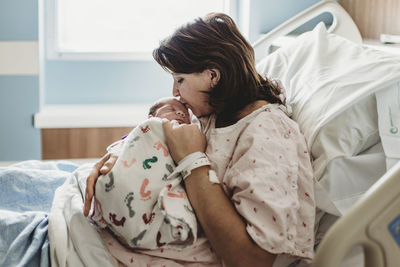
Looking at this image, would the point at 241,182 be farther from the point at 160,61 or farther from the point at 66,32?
the point at 66,32

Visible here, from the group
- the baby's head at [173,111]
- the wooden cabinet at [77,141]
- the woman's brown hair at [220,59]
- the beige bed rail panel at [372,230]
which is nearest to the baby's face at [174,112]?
the baby's head at [173,111]

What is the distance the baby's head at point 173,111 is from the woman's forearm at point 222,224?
1.05 ft

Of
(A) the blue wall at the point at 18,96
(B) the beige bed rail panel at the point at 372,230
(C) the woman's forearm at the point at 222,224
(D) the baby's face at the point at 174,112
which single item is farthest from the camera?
(A) the blue wall at the point at 18,96

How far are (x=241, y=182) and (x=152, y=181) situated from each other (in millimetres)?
197

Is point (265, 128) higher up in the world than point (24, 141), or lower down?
higher up

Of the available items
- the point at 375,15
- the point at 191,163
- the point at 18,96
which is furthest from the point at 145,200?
the point at 18,96

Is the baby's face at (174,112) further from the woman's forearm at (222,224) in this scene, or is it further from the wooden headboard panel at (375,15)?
the wooden headboard panel at (375,15)

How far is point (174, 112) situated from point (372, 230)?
Result: 0.83 meters

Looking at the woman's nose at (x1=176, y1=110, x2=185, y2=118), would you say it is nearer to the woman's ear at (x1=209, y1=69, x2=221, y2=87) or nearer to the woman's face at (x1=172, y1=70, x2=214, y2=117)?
the woman's face at (x1=172, y1=70, x2=214, y2=117)

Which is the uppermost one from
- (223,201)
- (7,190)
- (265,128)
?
(265,128)

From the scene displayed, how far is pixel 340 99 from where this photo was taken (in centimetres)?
124

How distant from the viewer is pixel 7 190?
141 cm

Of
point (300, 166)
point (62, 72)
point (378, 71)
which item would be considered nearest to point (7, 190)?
point (300, 166)

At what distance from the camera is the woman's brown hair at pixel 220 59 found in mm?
1246
